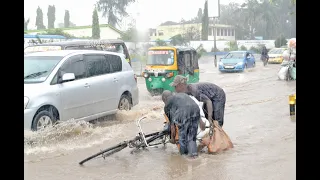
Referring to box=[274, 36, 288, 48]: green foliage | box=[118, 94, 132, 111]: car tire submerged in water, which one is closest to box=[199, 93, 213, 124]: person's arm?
box=[118, 94, 132, 111]: car tire submerged in water

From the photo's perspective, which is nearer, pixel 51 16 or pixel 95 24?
pixel 51 16

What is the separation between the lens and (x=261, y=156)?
6398mm

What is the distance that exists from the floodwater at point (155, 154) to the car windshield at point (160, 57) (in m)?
2.52

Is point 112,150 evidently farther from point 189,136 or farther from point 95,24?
point 95,24

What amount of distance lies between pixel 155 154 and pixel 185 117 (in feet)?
2.80

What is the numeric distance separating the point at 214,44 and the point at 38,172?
1687 centimetres

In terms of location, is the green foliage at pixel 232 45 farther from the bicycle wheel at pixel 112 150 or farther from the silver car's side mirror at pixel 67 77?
the bicycle wheel at pixel 112 150

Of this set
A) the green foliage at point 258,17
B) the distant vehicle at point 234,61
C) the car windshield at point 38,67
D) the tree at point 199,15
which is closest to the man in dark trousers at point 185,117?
the car windshield at point 38,67

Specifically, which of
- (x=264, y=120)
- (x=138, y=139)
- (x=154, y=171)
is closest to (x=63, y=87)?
(x=138, y=139)

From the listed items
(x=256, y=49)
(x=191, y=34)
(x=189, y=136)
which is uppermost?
→ (x=191, y=34)

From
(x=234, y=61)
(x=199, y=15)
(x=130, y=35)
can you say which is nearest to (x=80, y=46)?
(x=130, y=35)

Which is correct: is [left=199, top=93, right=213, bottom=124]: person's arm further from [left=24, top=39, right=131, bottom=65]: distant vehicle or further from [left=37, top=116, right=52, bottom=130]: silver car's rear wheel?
[left=24, top=39, right=131, bottom=65]: distant vehicle

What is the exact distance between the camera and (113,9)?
1597 cm
